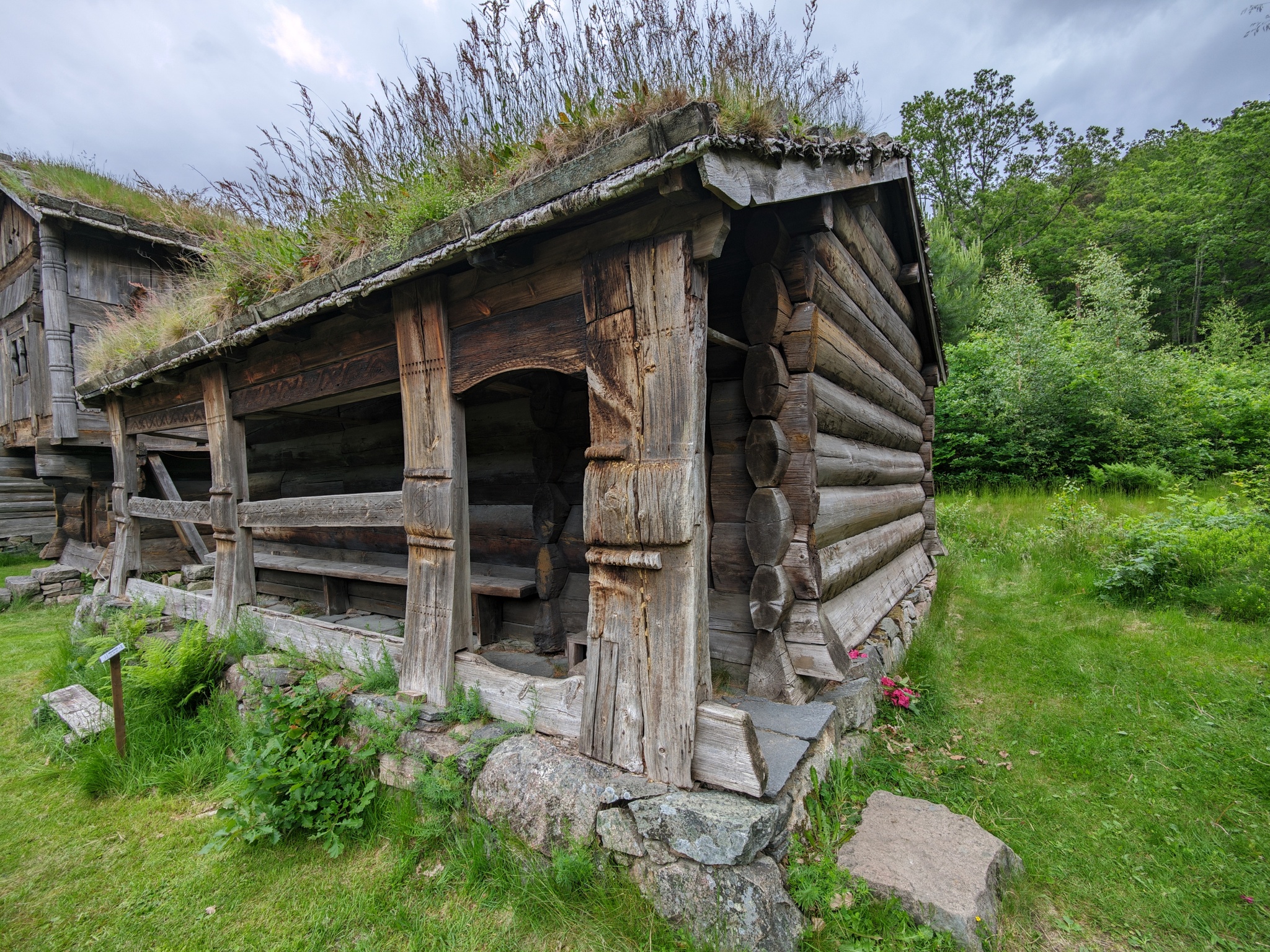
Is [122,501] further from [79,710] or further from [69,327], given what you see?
[69,327]

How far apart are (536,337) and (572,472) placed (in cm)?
169

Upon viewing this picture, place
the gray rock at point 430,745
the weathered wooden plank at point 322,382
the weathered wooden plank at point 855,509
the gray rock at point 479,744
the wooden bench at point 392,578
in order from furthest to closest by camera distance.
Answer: the wooden bench at point 392,578 < the weathered wooden plank at point 322,382 < the weathered wooden plank at point 855,509 < the gray rock at point 430,745 < the gray rock at point 479,744

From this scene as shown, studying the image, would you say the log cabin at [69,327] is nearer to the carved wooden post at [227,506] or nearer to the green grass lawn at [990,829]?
the carved wooden post at [227,506]

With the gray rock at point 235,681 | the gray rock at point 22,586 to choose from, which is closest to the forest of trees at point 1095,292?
the gray rock at point 235,681

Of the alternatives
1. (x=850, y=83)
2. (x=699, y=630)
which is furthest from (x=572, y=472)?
(x=850, y=83)

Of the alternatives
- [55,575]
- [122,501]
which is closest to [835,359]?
[122,501]

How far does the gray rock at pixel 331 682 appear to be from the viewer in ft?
11.6

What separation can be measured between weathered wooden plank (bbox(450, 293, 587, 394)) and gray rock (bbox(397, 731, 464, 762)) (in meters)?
1.87

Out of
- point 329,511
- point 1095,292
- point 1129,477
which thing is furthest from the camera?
point 1095,292

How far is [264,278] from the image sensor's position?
4.35 m

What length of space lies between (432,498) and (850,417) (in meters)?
2.83

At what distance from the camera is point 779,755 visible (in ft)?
8.00

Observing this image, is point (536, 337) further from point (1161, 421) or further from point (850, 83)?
point (1161, 421)

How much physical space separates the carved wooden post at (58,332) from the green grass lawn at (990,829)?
5688mm
